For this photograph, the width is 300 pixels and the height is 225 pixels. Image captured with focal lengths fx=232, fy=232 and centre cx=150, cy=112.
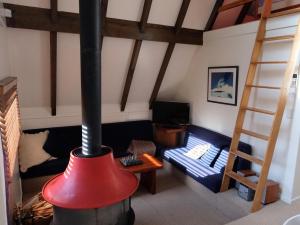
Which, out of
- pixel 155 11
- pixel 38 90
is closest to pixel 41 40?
pixel 38 90

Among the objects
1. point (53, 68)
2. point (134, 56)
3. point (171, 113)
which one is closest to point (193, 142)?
point (171, 113)

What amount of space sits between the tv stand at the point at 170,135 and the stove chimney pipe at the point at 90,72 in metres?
2.55

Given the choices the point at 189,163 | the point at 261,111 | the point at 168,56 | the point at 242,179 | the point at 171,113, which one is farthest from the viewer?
the point at 171,113

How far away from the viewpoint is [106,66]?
3.56 metres

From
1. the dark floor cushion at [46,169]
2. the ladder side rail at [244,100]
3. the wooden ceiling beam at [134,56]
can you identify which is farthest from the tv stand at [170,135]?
the dark floor cushion at [46,169]

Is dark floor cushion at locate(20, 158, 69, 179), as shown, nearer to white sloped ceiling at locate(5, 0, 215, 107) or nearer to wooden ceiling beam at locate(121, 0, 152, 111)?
white sloped ceiling at locate(5, 0, 215, 107)

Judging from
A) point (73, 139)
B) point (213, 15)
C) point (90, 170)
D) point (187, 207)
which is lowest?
point (187, 207)

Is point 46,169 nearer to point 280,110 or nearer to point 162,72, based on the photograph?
point 162,72

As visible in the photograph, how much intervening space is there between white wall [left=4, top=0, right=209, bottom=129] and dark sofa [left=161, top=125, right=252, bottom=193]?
1.08m

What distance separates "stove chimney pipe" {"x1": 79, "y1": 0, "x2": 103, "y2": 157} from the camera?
1.52m

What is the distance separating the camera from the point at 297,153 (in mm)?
2520

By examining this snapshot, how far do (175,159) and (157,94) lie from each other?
1.44 metres

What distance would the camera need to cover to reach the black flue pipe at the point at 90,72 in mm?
1520

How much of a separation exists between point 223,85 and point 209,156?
3.58 feet
